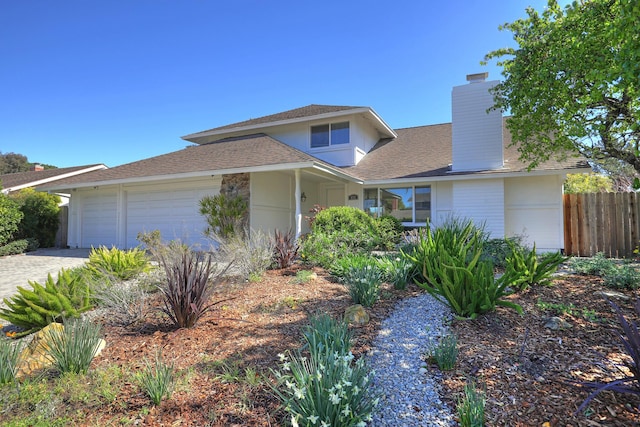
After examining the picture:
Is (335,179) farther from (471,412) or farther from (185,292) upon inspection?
(471,412)

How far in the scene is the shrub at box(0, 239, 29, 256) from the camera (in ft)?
41.0

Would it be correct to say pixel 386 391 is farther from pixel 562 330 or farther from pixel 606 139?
pixel 606 139

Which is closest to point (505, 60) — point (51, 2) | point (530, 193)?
point (530, 193)

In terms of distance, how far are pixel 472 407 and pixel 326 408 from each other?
96 centimetres

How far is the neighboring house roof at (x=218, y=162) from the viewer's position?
33.8 ft

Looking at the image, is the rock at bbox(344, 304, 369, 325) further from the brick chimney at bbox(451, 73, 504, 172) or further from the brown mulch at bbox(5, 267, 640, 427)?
the brick chimney at bbox(451, 73, 504, 172)

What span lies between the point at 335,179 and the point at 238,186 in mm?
3896

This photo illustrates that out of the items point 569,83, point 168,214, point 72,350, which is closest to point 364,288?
point 72,350

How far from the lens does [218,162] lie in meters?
11.7

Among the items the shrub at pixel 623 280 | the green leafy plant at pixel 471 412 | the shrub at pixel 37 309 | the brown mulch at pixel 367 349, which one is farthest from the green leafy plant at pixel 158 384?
the shrub at pixel 623 280

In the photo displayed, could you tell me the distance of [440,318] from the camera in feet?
13.0

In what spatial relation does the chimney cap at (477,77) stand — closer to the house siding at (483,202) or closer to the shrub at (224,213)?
the house siding at (483,202)

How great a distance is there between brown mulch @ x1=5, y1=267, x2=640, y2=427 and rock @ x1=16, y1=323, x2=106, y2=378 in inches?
18.0

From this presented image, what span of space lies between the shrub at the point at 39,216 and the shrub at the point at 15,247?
120 centimetres
